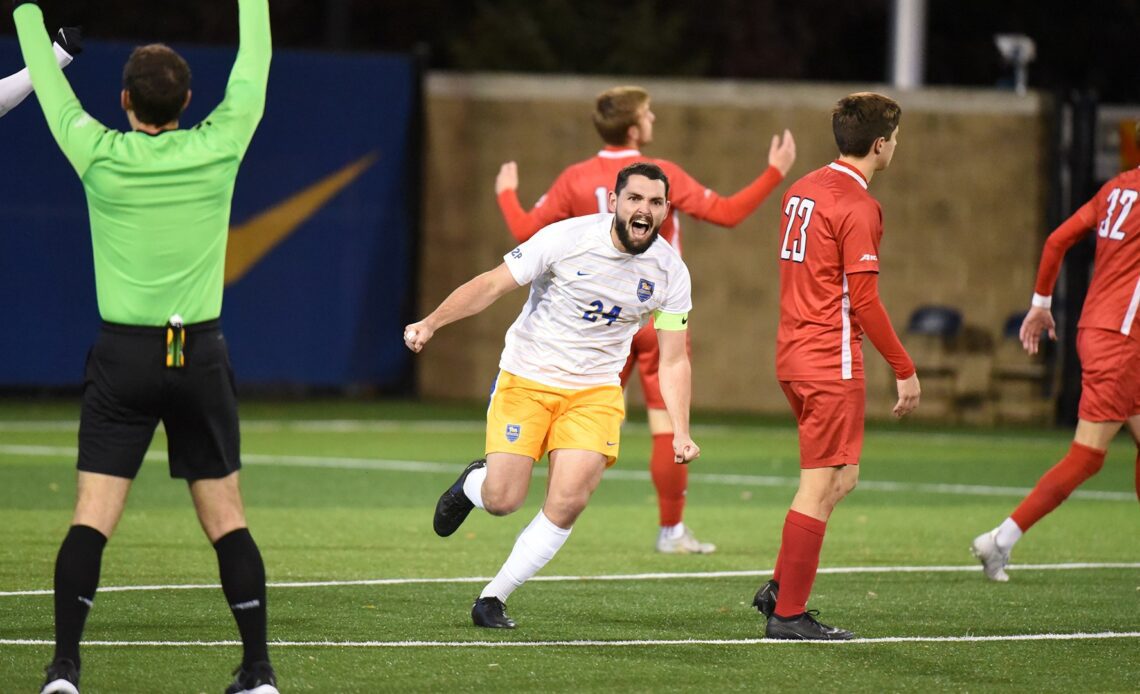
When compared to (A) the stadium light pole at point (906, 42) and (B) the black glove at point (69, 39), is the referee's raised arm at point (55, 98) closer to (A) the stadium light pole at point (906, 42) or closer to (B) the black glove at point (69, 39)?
(B) the black glove at point (69, 39)

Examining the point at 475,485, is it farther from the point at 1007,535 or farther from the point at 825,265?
the point at 1007,535

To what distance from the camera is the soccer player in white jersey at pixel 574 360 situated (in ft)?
26.3

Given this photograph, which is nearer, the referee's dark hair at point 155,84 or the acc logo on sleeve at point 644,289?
the referee's dark hair at point 155,84

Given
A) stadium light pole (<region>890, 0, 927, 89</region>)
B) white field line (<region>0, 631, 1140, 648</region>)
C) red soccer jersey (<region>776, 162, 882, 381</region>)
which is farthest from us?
stadium light pole (<region>890, 0, 927, 89</region>)

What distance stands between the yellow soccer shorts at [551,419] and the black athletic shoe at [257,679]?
205 cm

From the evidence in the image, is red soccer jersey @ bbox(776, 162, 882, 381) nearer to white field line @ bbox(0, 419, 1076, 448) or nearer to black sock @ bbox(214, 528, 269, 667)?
black sock @ bbox(214, 528, 269, 667)

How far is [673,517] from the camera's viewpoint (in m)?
10.9

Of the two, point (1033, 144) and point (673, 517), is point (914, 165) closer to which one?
point (1033, 144)

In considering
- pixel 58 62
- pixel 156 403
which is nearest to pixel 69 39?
pixel 58 62

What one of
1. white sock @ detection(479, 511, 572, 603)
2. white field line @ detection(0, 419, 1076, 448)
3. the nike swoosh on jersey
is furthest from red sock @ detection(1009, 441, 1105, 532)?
the nike swoosh on jersey

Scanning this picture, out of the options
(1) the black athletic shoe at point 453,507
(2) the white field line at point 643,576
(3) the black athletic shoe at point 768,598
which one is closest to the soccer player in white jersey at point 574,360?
(1) the black athletic shoe at point 453,507

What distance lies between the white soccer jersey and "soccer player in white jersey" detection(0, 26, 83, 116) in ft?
6.32

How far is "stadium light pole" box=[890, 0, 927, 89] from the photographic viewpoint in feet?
71.9

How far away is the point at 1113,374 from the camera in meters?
9.44
